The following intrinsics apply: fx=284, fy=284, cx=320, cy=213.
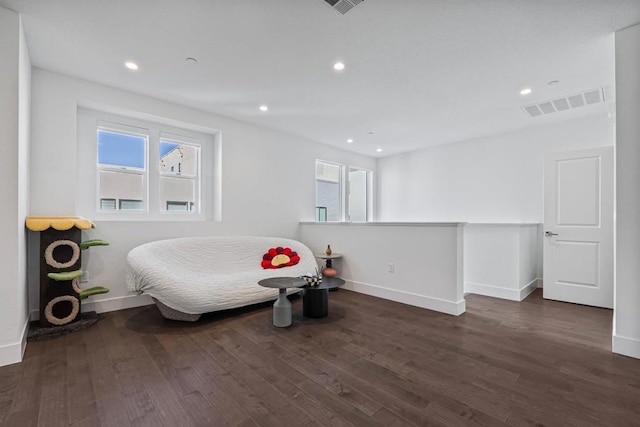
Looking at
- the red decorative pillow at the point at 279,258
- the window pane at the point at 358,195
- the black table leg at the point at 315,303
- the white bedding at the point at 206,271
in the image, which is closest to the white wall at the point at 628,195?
the black table leg at the point at 315,303

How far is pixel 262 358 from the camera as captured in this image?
224 centimetres

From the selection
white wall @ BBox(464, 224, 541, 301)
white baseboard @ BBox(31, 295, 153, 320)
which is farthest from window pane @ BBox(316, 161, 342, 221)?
white baseboard @ BBox(31, 295, 153, 320)

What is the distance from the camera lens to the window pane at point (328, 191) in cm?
613

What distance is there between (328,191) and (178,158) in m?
3.09

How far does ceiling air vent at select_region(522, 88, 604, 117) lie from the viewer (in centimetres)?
348

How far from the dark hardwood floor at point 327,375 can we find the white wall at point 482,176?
2.46 meters

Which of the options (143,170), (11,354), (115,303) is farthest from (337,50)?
(115,303)

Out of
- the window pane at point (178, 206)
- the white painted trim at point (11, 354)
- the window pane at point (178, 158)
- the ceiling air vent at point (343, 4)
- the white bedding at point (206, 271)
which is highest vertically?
the ceiling air vent at point (343, 4)

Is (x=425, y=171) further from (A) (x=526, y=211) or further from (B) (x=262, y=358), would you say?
(B) (x=262, y=358)

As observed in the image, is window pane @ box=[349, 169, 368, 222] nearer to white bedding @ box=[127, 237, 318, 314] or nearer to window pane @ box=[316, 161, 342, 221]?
window pane @ box=[316, 161, 342, 221]

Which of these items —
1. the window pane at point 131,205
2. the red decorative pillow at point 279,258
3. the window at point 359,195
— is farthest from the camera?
the window at point 359,195

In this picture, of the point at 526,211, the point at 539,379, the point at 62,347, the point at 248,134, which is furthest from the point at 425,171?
the point at 62,347

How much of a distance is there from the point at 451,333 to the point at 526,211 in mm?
3315

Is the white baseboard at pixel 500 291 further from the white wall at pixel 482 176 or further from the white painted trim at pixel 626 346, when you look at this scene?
the white painted trim at pixel 626 346
